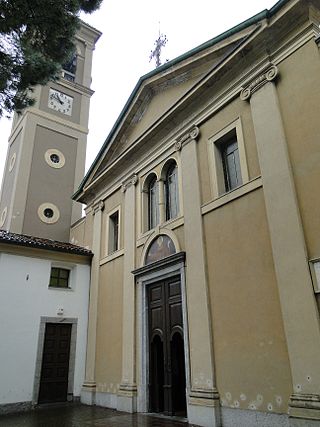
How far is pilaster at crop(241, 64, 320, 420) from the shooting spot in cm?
584

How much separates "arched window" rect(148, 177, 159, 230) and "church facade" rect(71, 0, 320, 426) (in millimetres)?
48

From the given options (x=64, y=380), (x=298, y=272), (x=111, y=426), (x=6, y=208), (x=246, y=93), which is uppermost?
(x=6, y=208)

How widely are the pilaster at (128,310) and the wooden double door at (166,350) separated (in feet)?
1.91

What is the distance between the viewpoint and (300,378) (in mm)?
5945

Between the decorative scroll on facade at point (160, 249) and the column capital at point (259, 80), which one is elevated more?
the column capital at point (259, 80)

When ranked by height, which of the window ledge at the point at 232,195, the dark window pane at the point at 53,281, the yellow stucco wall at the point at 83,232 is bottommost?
the dark window pane at the point at 53,281

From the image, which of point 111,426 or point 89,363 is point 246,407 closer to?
point 111,426

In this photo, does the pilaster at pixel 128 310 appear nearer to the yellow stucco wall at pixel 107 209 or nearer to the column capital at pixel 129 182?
the column capital at pixel 129 182

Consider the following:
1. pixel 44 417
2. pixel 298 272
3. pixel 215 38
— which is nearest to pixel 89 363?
pixel 44 417

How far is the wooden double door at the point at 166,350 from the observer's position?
29.3ft

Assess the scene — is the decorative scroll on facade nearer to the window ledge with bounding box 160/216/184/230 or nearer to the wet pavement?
the window ledge with bounding box 160/216/184/230

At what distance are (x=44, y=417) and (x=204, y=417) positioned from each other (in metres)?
4.45

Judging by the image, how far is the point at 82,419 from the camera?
8.84 m

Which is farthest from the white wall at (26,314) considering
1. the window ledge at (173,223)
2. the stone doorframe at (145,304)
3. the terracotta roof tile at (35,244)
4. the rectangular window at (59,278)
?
the window ledge at (173,223)
